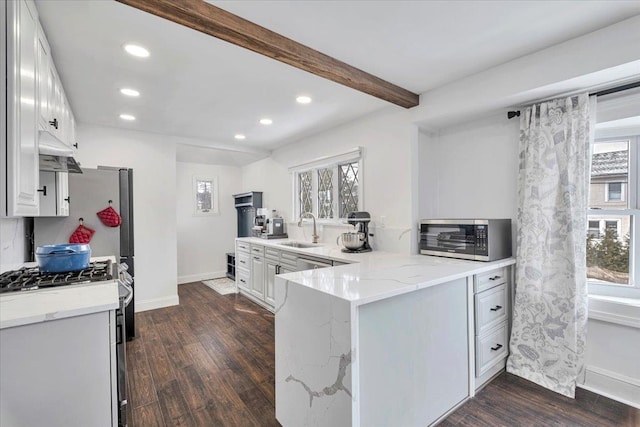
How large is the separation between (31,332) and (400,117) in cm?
302

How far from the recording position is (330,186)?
4.10 meters

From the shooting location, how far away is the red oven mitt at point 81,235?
2783 mm

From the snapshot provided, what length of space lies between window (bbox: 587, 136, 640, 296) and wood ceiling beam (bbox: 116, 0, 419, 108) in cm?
175

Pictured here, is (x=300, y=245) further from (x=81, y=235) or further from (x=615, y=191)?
(x=615, y=191)

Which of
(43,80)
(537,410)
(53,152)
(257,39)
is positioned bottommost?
(537,410)

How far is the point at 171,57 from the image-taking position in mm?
2109

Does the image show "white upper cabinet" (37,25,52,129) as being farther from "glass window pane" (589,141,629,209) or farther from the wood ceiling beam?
"glass window pane" (589,141,629,209)

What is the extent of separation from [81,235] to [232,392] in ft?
6.79

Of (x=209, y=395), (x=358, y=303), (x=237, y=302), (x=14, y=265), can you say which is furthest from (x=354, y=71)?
(x=237, y=302)

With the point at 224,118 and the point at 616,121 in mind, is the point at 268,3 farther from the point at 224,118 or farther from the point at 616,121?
the point at 616,121

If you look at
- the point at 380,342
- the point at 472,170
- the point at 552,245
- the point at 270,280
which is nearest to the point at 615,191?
the point at 552,245

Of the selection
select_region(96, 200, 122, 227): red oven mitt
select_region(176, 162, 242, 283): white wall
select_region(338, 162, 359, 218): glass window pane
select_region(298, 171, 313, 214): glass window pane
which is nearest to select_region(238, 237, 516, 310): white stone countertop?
select_region(338, 162, 359, 218): glass window pane

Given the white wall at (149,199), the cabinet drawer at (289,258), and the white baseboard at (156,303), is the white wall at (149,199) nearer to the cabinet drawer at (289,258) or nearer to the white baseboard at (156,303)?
the white baseboard at (156,303)

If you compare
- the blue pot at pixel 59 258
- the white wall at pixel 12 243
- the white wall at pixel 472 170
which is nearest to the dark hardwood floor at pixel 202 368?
the blue pot at pixel 59 258
